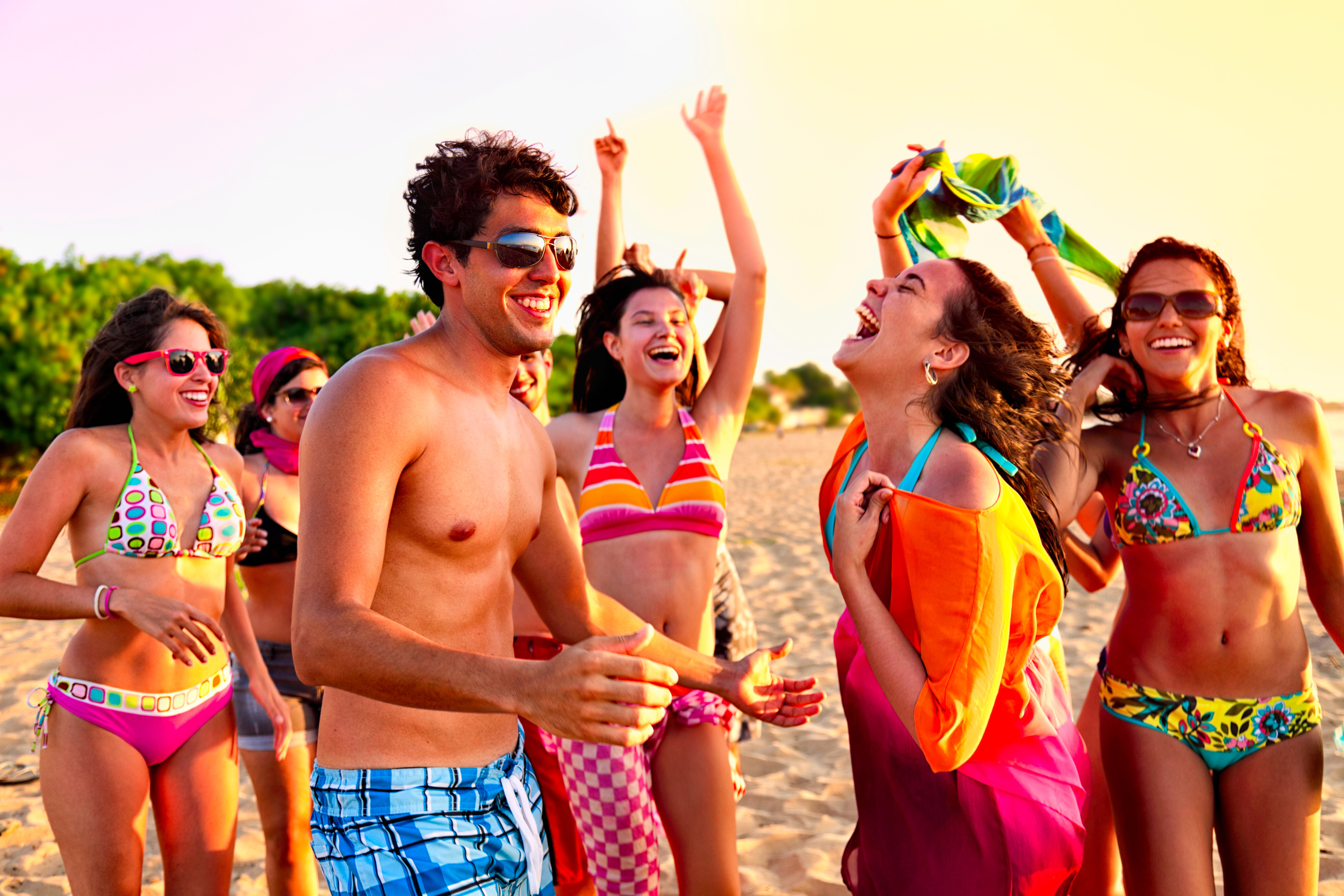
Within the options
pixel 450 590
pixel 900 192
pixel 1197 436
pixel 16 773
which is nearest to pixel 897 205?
pixel 900 192

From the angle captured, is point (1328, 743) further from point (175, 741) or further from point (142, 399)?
point (142, 399)

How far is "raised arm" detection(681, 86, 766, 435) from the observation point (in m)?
4.14

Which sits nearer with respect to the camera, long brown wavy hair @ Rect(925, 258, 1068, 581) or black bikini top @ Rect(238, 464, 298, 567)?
long brown wavy hair @ Rect(925, 258, 1068, 581)

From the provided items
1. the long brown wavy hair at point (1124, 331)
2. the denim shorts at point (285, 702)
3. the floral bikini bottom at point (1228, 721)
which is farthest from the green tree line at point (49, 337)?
the floral bikini bottom at point (1228, 721)

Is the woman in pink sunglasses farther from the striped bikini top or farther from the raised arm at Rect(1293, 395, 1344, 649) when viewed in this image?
the raised arm at Rect(1293, 395, 1344, 649)

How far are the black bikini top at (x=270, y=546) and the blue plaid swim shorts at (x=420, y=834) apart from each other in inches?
80.2

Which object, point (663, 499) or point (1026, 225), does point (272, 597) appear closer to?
point (663, 499)

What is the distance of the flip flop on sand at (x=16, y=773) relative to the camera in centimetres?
555

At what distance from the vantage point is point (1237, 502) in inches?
120

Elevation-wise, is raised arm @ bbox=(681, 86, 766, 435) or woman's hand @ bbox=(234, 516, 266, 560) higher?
raised arm @ bbox=(681, 86, 766, 435)

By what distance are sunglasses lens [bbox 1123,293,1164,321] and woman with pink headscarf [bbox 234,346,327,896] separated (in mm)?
3086

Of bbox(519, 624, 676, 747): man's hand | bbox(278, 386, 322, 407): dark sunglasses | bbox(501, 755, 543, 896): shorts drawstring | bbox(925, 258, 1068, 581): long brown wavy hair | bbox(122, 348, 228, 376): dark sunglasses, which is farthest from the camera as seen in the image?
bbox(278, 386, 322, 407): dark sunglasses

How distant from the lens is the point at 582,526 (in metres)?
3.74

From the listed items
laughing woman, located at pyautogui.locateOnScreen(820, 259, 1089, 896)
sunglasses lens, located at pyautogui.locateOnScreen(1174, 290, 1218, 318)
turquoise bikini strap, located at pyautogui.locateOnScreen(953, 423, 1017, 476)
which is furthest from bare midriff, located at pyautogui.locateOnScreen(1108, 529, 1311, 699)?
turquoise bikini strap, located at pyautogui.locateOnScreen(953, 423, 1017, 476)
